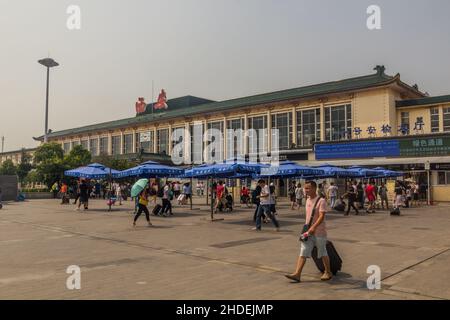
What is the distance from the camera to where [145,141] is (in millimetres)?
61375

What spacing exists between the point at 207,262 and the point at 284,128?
3802cm

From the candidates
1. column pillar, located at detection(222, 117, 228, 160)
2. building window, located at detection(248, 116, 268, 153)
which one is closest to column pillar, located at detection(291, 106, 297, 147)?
building window, located at detection(248, 116, 268, 153)

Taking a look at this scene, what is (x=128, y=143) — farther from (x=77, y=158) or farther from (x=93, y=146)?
(x=77, y=158)

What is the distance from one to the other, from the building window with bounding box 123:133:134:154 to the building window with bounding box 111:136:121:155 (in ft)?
Answer: 5.20

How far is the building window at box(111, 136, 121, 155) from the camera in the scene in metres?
66.2

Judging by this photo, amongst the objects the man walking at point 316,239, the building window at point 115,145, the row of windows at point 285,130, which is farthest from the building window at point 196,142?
the man walking at point 316,239

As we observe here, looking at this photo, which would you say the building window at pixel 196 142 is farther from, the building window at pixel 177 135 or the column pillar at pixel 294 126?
the column pillar at pixel 294 126

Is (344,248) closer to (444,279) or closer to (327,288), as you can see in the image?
(444,279)

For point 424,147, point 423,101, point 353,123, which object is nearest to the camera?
point 424,147

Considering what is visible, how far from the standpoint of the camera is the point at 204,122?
5316 centimetres

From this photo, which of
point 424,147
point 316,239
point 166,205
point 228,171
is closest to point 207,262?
point 316,239

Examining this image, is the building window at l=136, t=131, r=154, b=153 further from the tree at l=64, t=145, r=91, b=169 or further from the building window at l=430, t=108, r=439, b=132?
the building window at l=430, t=108, r=439, b=132

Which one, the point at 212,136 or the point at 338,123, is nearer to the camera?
the point at 338,123
